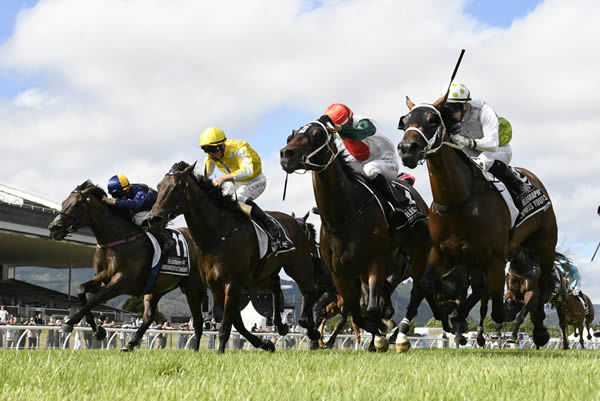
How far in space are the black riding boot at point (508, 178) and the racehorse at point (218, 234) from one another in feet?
9.32

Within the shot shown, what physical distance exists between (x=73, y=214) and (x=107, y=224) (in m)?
0.48

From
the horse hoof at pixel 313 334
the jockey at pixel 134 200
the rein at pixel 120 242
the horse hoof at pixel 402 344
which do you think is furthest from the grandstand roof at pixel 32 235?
the horse hoof at pixel 402 344

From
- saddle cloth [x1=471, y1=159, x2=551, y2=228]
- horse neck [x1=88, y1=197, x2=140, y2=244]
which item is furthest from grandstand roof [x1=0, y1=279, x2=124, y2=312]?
saddle cloth [x1=471, y1=159, x2=551, y2=228]

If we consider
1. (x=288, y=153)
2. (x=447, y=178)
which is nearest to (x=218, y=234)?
(x=288, y=153)

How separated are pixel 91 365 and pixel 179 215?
322 centimetres

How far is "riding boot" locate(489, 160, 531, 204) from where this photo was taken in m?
7.28

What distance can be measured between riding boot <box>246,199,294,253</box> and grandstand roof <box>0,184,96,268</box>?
1720cm

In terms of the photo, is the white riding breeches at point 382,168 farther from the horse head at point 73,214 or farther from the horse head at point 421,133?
the horse head at point 73,214

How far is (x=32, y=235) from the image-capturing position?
30562 mm

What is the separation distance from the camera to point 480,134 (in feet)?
23.9

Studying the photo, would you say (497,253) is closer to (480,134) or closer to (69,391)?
(480,134)

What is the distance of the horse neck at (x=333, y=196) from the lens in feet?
23.7

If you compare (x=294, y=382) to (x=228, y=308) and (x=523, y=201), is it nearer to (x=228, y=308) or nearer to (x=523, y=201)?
(x=228, y=308)

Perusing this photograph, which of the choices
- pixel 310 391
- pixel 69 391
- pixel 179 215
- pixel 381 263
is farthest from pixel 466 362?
pixel 179 215
